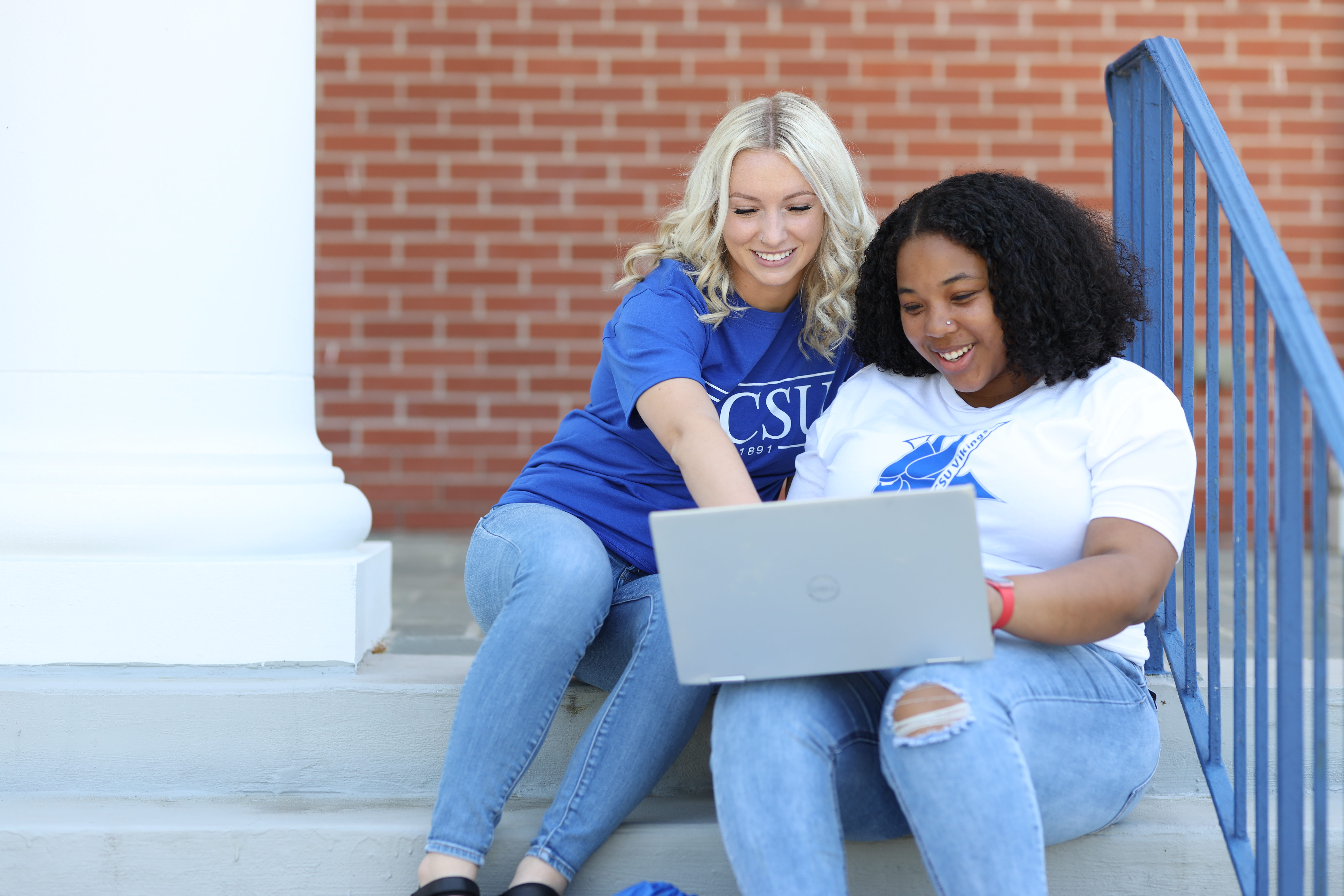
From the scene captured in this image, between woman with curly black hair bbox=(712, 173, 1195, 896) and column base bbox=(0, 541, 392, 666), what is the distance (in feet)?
2.80

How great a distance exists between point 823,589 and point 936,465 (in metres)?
0.41

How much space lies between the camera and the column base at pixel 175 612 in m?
2.02

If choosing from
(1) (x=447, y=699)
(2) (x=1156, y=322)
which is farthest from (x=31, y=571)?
(2) (x=1156, y=322)

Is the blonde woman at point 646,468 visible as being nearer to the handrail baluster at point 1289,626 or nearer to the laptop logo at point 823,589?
the laptop logo at point 823,589

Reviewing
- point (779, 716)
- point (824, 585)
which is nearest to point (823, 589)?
point (824, 585)

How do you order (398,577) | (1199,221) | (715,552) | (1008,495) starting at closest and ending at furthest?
(715,552)
(1008,495)
(398,577)
(1199,221)

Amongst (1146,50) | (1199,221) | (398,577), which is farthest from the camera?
(1199,221)

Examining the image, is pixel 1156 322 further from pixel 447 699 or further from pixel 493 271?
pixel 493 271

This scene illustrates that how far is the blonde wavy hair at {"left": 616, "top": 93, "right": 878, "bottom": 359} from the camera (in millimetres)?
1885

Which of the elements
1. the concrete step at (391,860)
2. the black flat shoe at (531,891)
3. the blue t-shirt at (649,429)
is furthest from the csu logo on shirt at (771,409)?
the black flat shoe at (531,891)

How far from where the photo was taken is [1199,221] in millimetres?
4582

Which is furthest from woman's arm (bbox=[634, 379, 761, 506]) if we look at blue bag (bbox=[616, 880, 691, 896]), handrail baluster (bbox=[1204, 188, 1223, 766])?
handrail baluster (bbox=[1204, 188, 1223, 766])

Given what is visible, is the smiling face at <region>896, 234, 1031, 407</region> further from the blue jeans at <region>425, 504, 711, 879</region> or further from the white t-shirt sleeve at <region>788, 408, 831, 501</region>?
the blue jeans at <region>425, 504, 711, 879</region>

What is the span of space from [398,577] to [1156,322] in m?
2.39
